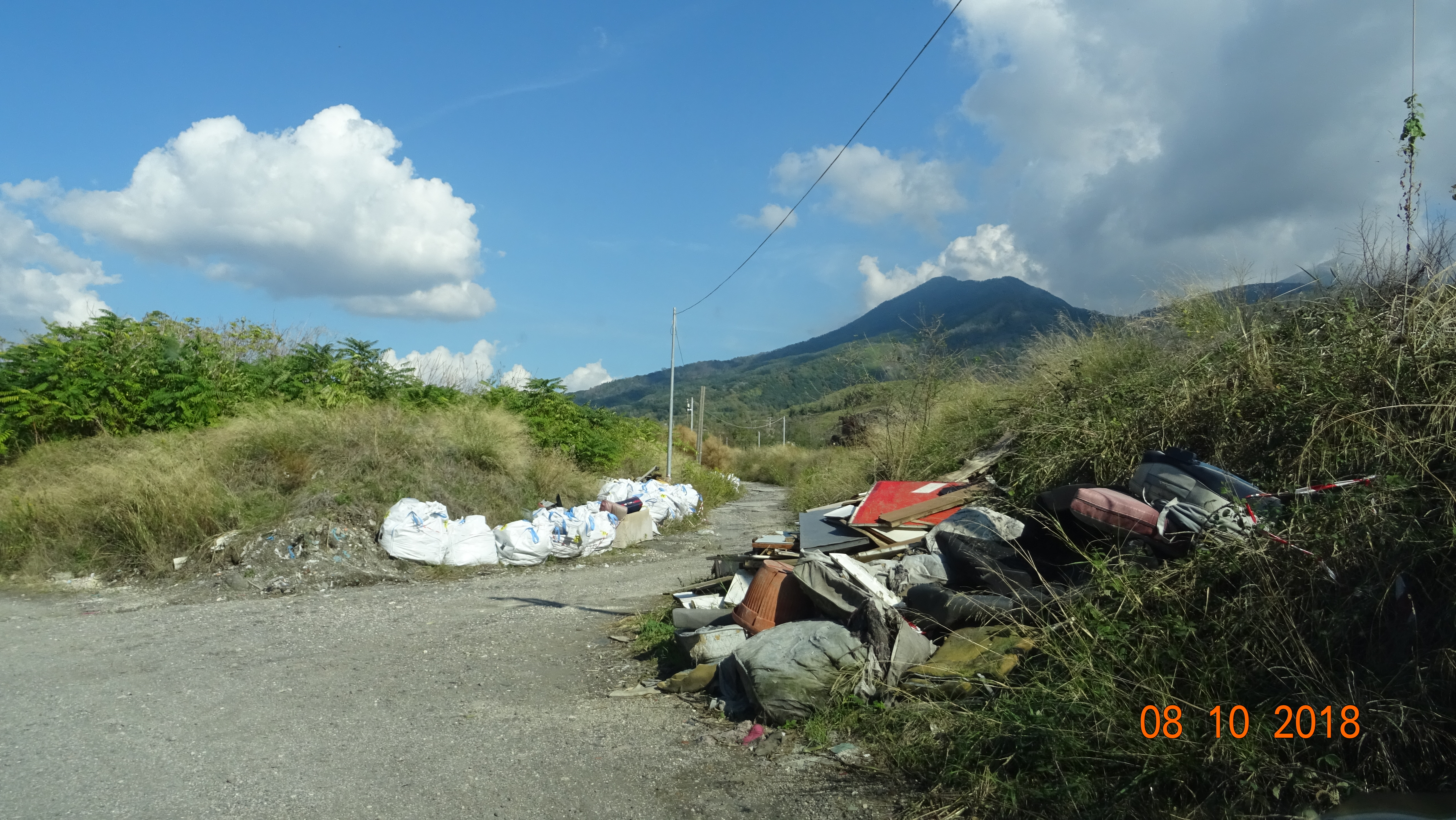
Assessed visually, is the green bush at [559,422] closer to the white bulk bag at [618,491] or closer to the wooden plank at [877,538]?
the white bulk bag at [618,491]

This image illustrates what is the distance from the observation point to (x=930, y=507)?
799 centimetres

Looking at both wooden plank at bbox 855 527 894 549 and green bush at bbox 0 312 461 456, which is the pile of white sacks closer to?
green bush at bbox 0 312 461 456

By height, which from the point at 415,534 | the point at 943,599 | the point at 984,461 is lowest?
the point at 415,534

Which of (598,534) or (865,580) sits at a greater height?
(865,580)

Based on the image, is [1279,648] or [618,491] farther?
[618,491]

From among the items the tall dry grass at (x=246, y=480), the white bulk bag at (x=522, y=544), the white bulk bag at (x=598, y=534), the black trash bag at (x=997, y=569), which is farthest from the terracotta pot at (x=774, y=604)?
the tall dry grass at (x=246, y=480)

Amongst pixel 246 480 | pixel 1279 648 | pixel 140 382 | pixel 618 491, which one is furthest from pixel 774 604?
pixel 140 382

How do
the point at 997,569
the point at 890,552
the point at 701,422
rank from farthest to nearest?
the point at 701,422 → the point at 890,552 → the point at 997,569

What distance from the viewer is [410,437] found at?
14.3m

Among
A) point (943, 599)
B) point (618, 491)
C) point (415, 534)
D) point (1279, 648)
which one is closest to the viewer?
point (1279, 648)

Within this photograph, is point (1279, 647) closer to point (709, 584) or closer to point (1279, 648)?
point (1279, 648)

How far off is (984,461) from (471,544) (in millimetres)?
7254

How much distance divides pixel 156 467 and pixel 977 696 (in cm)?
1190

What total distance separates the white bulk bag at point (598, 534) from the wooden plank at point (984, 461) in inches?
235
